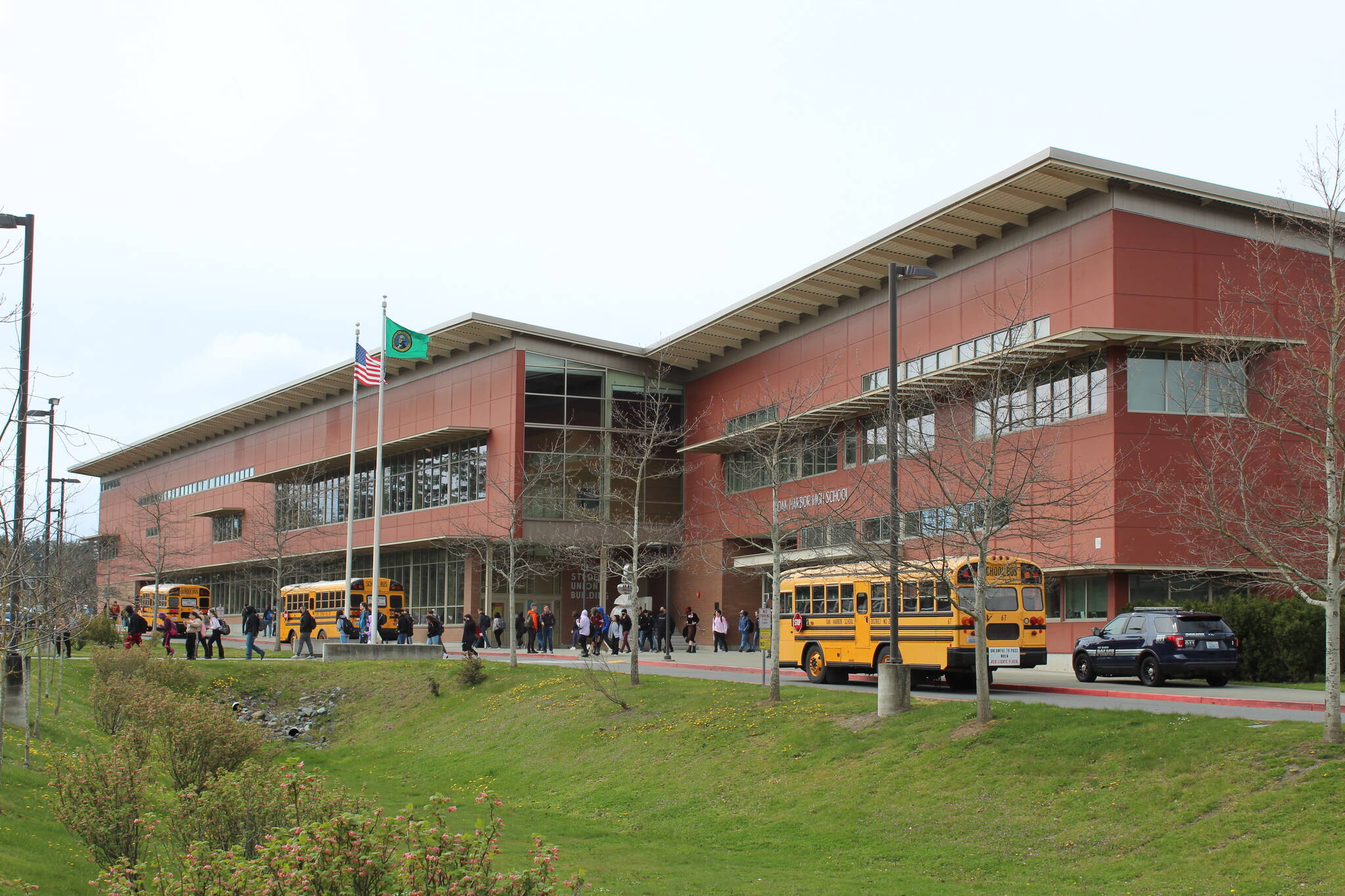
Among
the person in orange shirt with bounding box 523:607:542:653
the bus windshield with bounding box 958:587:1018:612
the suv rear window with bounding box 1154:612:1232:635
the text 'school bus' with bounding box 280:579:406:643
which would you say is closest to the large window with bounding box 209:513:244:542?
the text 'school bus' with bounding box 280:579:406:643

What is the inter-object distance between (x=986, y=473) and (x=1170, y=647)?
1014 cm

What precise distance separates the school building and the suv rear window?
358 cm

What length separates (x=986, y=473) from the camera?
59.5ft

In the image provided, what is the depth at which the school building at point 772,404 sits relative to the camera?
3444cm

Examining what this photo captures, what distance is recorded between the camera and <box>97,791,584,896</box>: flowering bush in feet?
21.5

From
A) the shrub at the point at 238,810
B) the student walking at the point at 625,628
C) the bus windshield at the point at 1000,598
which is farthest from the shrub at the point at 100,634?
the shrub at the point at 238,810

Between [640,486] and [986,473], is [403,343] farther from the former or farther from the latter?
[986,473]

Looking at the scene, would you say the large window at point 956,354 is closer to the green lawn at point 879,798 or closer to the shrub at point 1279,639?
the shrub at point 1279,639

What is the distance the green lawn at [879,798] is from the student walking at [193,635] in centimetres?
Answer: 1425

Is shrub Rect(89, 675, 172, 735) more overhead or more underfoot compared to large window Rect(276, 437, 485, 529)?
more underfoot

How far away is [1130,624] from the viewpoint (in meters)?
26.9

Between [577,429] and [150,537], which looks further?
[150,537]

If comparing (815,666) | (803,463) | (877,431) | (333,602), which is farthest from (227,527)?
(815,666)

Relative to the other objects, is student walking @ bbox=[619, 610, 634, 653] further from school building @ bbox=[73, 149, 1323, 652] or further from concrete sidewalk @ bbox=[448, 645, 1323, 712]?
concrete sidewalk @ bbox=[448, 645, 1323, 712]
